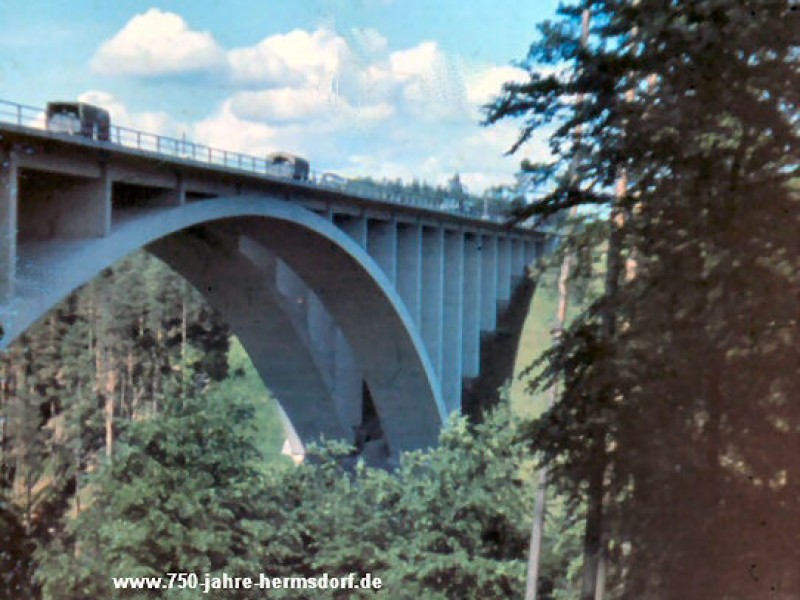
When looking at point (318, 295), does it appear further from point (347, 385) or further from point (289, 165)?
point (289, 165)

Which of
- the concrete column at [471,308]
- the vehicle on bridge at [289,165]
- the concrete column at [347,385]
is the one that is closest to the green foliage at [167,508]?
the vehicle on bridge at [289,165]

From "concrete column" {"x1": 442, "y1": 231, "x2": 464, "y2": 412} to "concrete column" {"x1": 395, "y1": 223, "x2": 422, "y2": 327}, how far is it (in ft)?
4.64

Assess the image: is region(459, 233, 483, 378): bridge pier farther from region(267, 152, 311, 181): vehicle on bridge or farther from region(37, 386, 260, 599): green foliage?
region(37, 386, 260, 599): green foliage

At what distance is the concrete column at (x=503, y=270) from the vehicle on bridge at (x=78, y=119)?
52.9ft

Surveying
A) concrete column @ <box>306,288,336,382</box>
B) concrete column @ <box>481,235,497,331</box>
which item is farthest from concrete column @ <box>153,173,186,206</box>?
concrete column @ <box>481,235,497,331</box>

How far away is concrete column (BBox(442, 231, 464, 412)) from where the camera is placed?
24.0 metres

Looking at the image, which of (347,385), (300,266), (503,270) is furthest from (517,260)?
(300,266)

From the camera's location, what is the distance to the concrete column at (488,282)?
82.0 feet

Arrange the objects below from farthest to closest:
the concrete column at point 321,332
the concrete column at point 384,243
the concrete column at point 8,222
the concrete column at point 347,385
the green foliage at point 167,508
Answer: the concrete column at point 347,385 < the concrete column at point 321,332 < the concrete column at point 384,243 < the green foliage at point 167,508 < the concrete column at point 8,222

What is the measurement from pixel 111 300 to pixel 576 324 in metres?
16.8

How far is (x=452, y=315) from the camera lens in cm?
2403

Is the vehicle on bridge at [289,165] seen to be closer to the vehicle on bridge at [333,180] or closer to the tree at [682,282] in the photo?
the vehicle on bridge at [333,180]

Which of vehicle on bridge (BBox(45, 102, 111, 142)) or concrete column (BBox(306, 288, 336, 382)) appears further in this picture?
concrete column (BBox(306, 288, 336, 382))

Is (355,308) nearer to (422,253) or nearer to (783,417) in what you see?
(422,253)
